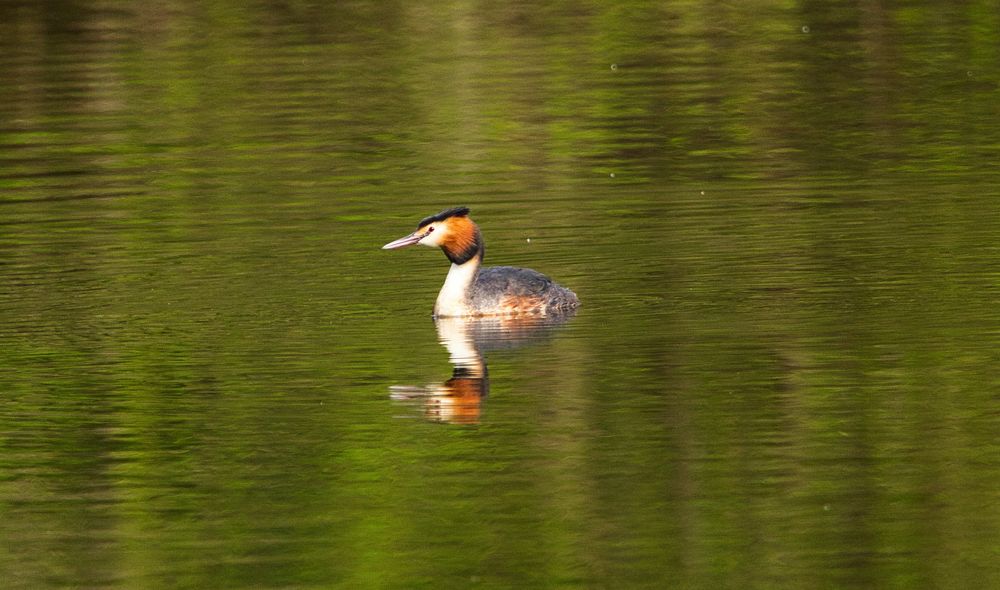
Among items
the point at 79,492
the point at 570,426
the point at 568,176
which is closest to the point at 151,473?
the point at 79,492

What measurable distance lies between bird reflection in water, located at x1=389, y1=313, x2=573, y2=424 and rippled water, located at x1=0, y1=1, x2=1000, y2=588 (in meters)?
0.04

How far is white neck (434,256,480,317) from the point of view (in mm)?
15086

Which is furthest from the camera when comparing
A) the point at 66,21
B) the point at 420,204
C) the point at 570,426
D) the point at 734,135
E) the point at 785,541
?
the point at 66,21

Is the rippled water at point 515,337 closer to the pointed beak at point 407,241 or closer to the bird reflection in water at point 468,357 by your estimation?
the bird reflection in water at point 468,357

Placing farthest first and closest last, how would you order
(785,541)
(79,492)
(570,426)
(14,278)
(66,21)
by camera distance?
(66,21), (14,278), (570,426), (79,492), (785,541)

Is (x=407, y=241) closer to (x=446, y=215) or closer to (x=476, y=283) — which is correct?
(x=446, y=215)

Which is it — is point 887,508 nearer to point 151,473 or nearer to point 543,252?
point 151,473

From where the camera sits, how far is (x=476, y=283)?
597 inches

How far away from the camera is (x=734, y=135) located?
77.0 ft

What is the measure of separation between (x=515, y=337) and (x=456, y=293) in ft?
2.46

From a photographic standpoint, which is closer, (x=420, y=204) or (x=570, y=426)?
(x=570, y=426)

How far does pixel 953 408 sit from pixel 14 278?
8025mm

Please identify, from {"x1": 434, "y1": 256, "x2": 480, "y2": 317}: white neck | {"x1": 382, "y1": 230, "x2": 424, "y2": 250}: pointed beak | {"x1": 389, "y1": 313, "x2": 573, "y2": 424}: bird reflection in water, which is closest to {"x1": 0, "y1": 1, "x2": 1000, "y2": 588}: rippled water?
{"x1": 389, "y1": 313, "x2": 573, "y2": 424}: bird reflection in water

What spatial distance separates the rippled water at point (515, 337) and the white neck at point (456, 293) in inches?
5.6
